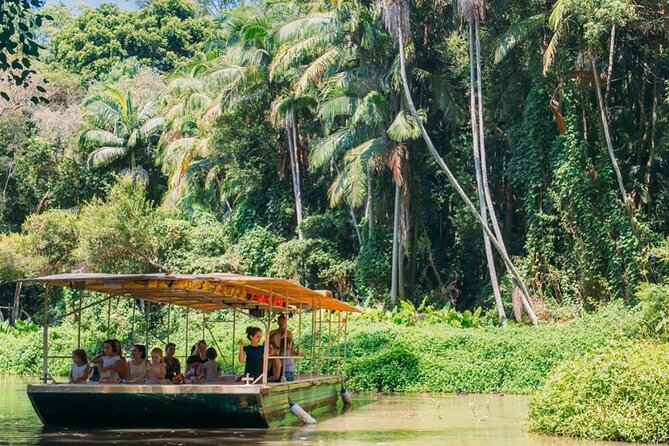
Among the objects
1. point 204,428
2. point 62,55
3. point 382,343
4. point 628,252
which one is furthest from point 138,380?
point 62,55

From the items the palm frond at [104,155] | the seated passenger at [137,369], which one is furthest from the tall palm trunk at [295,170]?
the seated passenger at [137,369]

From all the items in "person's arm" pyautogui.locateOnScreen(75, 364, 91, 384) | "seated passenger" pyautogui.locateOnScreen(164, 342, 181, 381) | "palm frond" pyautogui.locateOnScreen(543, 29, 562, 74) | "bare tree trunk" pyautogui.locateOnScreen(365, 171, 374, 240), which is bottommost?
"person's arm" pyautogui.locateOnScreen(75, 364, 91, 384)

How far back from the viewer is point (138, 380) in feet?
53.1

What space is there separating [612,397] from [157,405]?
19.6 feet

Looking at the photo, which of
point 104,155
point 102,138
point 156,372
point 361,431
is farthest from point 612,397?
point 102,138

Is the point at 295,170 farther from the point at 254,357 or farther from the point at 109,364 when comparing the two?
the point at 109,364

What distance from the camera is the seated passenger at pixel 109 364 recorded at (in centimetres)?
1591

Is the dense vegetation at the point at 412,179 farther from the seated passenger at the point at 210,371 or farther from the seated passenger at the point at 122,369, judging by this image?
the seated passenger at the point at 122,369

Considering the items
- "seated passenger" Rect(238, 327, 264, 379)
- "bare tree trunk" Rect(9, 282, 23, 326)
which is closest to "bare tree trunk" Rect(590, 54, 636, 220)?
"seated passenger" Rect(238, 327, 264, 379)

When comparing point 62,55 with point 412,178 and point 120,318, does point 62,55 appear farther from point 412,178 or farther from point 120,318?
point 412,178

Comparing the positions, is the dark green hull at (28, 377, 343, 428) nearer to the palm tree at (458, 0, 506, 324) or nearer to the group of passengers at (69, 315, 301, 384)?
the group of passengers at (69, 315, 301, 384)

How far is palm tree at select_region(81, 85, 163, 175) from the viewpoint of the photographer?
142 ft

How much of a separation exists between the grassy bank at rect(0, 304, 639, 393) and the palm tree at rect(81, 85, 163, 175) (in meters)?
18.6

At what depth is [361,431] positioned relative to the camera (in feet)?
53.2
